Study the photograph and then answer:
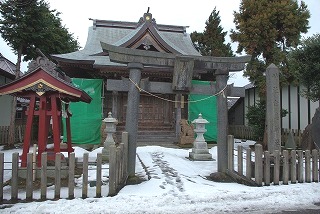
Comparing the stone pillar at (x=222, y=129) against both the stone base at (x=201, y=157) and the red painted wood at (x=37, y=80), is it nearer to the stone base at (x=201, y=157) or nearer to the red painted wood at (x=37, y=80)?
the stone base at (x=201, y=157)

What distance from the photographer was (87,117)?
14.6m

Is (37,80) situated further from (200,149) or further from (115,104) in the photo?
(115,104)

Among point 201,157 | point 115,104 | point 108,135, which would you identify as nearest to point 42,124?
point 108,135

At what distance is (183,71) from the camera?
6.42 metres

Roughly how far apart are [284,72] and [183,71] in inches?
381

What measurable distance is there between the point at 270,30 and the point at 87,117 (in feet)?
36.1

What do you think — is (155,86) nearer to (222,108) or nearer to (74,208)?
(222,108)

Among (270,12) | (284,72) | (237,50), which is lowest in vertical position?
(284,72)

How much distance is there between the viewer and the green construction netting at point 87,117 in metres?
14.4

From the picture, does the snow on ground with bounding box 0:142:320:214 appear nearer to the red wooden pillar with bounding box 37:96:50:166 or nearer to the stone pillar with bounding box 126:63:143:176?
the stone pillar with bounding box 126:63:143:176

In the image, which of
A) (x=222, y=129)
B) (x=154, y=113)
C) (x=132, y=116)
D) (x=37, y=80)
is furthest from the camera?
(x=154, y=113)

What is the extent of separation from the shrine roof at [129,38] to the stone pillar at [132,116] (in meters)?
7.57

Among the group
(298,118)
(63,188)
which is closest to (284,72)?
(298,118)

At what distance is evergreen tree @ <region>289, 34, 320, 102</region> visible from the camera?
9.30 meters
